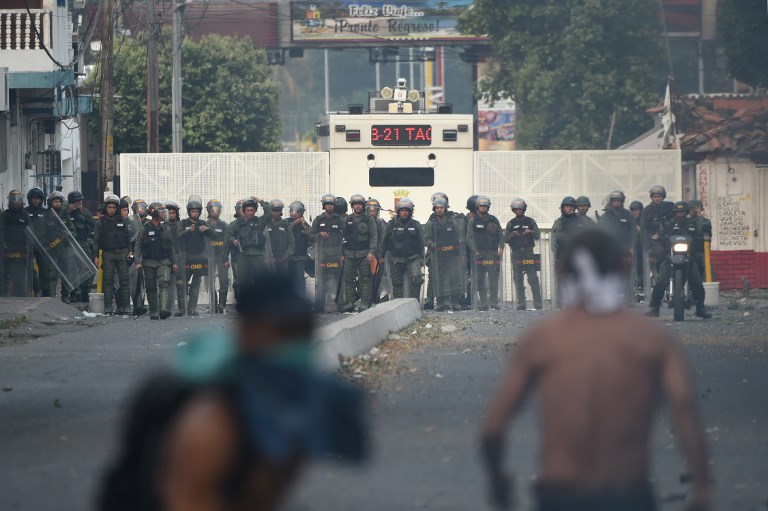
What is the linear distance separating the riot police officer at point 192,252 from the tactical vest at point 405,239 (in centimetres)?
301

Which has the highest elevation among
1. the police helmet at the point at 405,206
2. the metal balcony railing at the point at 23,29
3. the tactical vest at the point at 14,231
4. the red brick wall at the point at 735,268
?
the metal balcony railing at the point at 23,29

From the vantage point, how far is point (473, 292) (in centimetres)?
2612

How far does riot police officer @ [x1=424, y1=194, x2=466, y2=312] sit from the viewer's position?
26.1 m

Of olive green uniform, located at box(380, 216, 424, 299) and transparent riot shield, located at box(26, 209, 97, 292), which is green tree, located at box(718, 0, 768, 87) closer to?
olive green uniform, located at box(380, 216, 424, 299)

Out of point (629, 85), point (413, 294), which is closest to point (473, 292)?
point (413, 294)

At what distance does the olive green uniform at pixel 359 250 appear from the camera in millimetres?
25406

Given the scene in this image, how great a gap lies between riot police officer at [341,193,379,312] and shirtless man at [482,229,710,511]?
67.0ft

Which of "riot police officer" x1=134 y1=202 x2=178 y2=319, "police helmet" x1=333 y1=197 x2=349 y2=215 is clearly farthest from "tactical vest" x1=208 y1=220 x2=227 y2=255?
"police helmet" x1=333 y1=197 x2=349 y2=215

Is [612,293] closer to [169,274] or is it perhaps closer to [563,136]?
[169,274]

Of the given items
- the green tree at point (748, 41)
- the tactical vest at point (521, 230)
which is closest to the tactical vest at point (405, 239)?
the tactical vest at point (521, 230)

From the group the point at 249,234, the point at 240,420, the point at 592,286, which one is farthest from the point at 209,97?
the point at 240,420

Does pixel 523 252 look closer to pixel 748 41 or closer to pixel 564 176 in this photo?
pixel 564 176

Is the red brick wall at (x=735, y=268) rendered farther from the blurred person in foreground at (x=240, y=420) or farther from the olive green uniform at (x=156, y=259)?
the blurred person in foreground at (x=240, y=420)

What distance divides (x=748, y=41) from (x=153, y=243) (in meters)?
16.3
